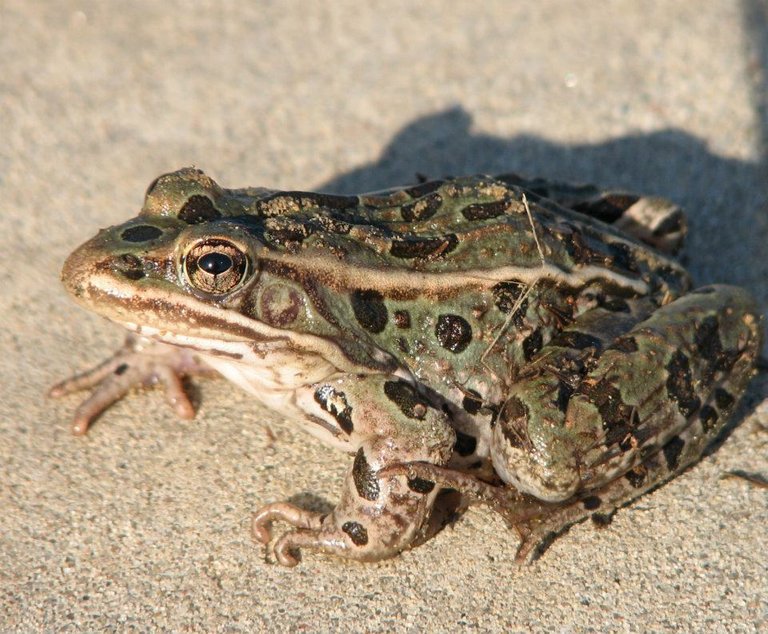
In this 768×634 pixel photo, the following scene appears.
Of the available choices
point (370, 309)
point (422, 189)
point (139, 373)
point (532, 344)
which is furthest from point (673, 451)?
point (139, 373)

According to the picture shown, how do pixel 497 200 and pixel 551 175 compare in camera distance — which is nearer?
pixel 497 200

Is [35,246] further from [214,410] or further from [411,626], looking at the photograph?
[411,626]

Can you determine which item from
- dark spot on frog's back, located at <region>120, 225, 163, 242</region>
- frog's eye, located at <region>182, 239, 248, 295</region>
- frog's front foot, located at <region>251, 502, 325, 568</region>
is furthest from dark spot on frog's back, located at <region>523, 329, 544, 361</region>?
dark spot on frog's back, located at <region>120, 225, 163, 242</region>

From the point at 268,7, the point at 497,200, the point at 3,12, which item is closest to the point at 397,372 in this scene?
the point at 497,200

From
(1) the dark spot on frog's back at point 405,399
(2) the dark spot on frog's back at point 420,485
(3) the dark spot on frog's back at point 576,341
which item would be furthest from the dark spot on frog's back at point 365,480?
(3) the dark spot on frog's back at point 576,341

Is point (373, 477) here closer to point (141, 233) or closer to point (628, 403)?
point (628, 403)

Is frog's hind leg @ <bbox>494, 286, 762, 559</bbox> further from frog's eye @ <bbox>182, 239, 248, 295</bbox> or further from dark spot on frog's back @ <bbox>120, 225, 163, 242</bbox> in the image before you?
dark spot on frog's back @ <bbox>120, 225, 163, 242</bbox>
